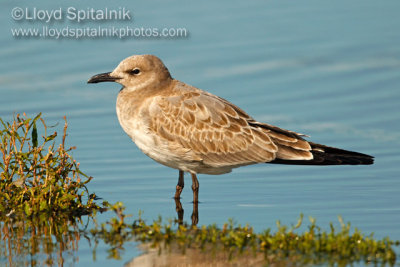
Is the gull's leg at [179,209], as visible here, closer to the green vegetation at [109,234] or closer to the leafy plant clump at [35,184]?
the green vegetation at [109,234]

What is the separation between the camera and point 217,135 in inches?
454

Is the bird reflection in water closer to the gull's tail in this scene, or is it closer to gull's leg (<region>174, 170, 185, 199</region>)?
gull's leg (<region>174, 170, 185, 199</region>)

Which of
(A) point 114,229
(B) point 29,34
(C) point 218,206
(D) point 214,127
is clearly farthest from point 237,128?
(B) point 29,34

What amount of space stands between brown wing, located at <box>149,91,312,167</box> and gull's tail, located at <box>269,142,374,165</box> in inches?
3.6

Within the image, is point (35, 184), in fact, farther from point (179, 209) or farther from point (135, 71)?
point (135, 71)

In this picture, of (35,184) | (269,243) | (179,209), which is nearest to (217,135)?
(179,209)

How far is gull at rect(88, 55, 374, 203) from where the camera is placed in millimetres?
11258

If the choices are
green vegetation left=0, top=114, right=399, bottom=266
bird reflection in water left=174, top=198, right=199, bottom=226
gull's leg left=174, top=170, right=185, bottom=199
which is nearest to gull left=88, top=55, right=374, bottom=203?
gull's leg left=174, top=170, right=185, bottom=199

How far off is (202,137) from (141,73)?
128cm

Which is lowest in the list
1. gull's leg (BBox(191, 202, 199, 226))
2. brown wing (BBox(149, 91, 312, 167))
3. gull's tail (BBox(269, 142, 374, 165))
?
gull's leg (BBox(191, 202, 199, 226))

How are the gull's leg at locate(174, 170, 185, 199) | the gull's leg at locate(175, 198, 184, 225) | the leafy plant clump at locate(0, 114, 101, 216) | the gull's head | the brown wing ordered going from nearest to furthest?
the leafy plant clump at locate(0, 114, 101, 216) → the gull's leg at locate(175, 198, 184, 225) → the brown wing → the gull's leg at locate(174, 170, 185, 199) → the gull's head

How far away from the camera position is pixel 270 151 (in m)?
11.4

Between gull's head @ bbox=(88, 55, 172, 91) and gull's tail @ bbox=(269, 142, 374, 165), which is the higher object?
gull's head @ bbox=(88, 55, 172, 91)

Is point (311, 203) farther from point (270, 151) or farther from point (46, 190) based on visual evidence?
point (46, 190)
